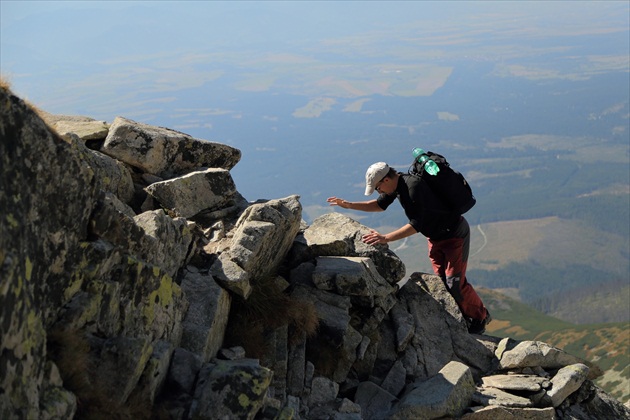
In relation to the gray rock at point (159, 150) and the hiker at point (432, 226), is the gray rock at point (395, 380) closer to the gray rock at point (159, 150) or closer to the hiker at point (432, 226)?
the hiker at point (432, 226)

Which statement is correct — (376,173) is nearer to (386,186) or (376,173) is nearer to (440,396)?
(386,186)

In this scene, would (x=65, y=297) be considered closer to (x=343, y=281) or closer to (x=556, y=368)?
(x=343, y=281)

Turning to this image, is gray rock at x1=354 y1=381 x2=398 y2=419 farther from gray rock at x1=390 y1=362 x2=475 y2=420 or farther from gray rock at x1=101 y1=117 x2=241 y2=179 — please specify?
gray rock at x1=101 y1=117 x2=241 y2=179

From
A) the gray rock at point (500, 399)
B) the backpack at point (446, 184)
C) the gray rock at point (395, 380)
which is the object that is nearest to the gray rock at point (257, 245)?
the backpack at point (446, 184)

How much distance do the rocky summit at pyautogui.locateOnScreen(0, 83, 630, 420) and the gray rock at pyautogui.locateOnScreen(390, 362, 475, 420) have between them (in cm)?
5

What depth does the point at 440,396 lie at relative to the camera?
15328mm

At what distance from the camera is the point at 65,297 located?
10852 mm

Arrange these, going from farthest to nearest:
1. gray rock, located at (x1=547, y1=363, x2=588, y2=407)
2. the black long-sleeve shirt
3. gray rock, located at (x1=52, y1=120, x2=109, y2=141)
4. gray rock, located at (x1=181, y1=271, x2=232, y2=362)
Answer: gray rock, located at (x1=52, y1=120, x2=109, y2=141) < the black long-sleeve shirt < gray rock, located at (x1=547, y1=363, x2=588, y2=407) < gray rock, located at (x1=181, y1=271, x2=232, y2=362)

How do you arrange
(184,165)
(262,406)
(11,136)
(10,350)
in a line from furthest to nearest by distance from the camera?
1. (184,165)
2. (262,406)
3. (11,136)
4. (10,350)

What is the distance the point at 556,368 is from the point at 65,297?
13567 mm

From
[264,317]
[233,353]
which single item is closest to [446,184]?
[264,317]

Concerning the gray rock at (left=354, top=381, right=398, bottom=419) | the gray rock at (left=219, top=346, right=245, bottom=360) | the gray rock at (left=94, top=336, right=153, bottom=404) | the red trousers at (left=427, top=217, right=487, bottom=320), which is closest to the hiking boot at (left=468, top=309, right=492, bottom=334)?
the red trousers at (left=427, top=217, right=487, bottom=320)

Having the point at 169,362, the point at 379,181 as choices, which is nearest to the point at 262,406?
the point at 169,362

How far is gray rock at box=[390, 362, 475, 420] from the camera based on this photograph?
1497 cm
